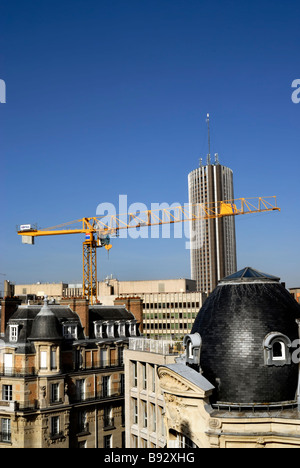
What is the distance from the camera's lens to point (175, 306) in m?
103

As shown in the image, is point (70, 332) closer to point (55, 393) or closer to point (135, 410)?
point (55, 393)

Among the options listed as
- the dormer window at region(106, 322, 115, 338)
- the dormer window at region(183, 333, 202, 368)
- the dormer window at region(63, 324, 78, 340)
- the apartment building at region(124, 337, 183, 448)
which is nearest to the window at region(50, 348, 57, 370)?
the dormer window at region(63, 324, 78, 340)

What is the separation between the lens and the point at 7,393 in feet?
152

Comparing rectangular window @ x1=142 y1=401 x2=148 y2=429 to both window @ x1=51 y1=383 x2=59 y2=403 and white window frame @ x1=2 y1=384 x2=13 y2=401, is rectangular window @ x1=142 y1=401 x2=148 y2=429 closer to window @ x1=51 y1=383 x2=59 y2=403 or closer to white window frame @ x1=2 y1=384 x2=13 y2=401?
window @ x1=51 y1=383 x2=59 y2=403

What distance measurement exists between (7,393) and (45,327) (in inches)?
268

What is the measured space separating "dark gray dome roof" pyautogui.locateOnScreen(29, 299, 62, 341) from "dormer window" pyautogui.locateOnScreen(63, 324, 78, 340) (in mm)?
2671

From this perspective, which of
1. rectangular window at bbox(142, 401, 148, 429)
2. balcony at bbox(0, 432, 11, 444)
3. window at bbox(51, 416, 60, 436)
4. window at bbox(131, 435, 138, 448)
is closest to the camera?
rectangular window at bbox(142, 401, 148, 429)

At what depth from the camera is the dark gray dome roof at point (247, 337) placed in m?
23.2

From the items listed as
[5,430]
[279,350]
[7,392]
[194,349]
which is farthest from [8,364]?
[279,350]

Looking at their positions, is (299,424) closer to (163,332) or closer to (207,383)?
(207,383)

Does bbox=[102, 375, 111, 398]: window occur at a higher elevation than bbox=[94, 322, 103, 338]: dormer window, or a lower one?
lower

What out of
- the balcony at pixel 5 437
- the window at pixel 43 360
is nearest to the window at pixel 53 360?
the window at pixel 43 360

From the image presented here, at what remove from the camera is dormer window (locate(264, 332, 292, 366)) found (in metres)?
23.2

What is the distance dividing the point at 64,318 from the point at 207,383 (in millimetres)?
30884
